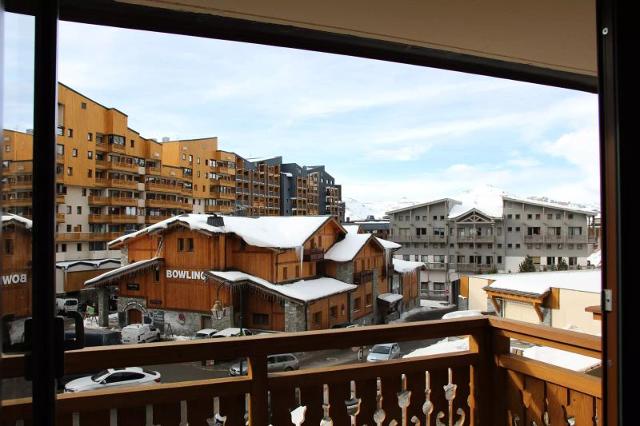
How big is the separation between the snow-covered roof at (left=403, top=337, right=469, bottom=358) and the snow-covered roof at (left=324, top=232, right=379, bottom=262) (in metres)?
0.97

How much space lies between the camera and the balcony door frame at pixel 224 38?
582 mm

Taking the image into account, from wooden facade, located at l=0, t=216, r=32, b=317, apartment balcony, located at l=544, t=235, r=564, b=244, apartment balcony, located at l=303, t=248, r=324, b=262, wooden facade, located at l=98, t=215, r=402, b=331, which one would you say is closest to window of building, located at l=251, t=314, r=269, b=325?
wooden facade, located at l=98, t=215, r=402, b=331

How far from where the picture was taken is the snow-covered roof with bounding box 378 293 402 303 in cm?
289

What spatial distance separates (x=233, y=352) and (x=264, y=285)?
130 centimetres

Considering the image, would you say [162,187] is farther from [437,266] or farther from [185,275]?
[437,266]

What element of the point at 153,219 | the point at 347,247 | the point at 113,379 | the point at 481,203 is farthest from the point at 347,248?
the point at 113,379

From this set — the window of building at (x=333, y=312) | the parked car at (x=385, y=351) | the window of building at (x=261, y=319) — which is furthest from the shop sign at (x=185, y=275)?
the parked car at (x=385, y=351)

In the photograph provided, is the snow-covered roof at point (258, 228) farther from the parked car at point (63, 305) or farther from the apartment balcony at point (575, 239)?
the apartment balcony at point (575, 239)

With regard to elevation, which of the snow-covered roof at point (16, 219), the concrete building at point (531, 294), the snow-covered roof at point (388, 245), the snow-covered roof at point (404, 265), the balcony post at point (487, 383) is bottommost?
the balcony post at point (487, 383)

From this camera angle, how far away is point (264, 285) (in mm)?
2492

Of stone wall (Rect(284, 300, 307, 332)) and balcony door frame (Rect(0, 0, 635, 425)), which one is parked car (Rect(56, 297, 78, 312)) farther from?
stone wall (Rect(284, 300, 307, 332))

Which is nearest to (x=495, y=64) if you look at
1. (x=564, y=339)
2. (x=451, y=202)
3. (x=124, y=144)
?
(x=564, y=339)

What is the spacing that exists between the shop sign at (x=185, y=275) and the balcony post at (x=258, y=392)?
4.35ft

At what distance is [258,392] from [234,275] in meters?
1.35
